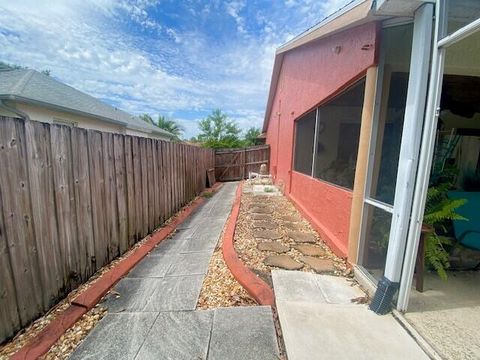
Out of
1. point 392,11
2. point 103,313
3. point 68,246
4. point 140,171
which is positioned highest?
point 392,11

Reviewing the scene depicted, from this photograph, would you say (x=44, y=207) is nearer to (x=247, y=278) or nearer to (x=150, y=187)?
(x=247, y=278)

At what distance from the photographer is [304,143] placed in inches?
264

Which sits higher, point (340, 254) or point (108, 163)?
point (108, 163)

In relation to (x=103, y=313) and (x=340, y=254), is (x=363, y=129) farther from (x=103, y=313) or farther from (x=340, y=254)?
(x=103, y=313)

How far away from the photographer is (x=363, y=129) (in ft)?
9.23

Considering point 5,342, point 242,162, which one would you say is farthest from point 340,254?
point 242,162

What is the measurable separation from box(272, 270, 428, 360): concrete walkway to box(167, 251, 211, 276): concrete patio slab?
1.08 m

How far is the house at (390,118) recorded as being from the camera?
194cm

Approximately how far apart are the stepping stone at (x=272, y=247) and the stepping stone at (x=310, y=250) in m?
0.22

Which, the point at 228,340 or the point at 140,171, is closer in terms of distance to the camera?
the point at 228,340

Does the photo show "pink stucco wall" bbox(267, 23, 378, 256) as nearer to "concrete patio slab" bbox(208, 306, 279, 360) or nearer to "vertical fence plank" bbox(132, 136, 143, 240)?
"concrete patio slab" bbox(208, 306, 279, 360)

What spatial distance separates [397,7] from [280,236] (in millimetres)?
3452

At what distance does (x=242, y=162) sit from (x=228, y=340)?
1415 centimetres

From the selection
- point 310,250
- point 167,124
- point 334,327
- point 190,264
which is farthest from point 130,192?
point 167,124
